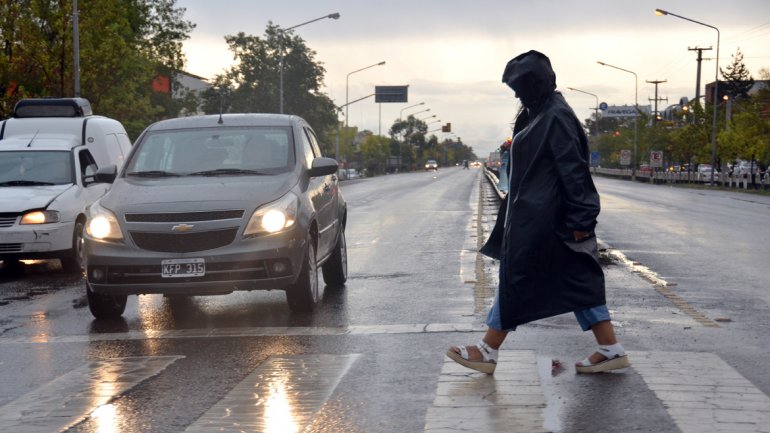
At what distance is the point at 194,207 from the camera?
902 cm

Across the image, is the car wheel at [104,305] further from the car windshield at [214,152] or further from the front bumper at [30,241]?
the front bumper at [30,241]

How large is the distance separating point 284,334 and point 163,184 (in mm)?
2004

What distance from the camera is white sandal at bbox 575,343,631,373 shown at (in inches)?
258

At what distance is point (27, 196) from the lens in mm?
14359

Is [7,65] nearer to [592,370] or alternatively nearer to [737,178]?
[592,370]

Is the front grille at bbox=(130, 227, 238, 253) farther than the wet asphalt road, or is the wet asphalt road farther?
the front grille at bbox=(130, 227, 238, 253)

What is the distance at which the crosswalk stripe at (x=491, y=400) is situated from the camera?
5328mm

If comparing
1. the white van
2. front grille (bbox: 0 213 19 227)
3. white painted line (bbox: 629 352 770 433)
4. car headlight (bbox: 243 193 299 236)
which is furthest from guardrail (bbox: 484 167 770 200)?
white painted line (bbox: 629 352 770 433)

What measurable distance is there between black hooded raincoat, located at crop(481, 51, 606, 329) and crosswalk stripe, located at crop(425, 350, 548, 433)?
364mm

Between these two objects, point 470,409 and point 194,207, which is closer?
point 470,409

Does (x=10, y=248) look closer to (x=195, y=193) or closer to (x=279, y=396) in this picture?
(x=195, y=193)

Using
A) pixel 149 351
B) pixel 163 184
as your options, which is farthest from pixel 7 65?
pixel 149 351

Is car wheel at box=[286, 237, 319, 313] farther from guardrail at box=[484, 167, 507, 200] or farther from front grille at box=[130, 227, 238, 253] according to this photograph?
guardrail at box=[484, 167, 507, 200]

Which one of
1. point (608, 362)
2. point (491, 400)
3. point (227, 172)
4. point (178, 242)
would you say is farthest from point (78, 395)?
point (227, 172)
